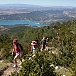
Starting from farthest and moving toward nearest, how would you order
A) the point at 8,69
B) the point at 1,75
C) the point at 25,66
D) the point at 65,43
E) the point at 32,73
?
the point at 65,43 < the point at 8,69 < the point at 1,75 < the point at 25,66 < the point at 32,73

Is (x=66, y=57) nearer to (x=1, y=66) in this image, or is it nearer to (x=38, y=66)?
(x=1, y=66)

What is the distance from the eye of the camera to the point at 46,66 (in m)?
7.59

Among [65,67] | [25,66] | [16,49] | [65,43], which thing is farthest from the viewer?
[65,43]

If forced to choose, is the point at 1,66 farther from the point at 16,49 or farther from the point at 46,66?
the point at 46,66

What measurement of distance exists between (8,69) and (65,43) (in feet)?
16.8

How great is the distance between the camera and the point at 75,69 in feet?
26.6

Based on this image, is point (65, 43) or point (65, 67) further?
point (65, 43)

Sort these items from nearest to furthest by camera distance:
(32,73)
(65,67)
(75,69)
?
(32,73), (75,69), (65,67)

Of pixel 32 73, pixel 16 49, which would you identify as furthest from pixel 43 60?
pixel 16 49

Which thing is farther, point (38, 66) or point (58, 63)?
point (58, 63)

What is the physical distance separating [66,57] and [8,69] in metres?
3.67

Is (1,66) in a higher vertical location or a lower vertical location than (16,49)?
lower

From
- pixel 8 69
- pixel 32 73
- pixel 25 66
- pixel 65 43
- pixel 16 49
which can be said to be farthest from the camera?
pixel 65 43

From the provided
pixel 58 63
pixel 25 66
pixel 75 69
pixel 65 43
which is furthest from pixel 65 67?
pixel 25 66
